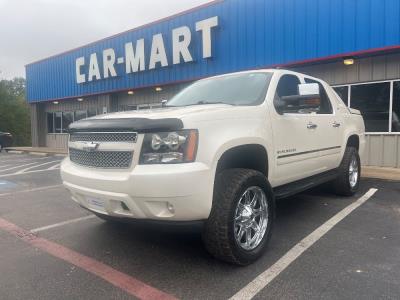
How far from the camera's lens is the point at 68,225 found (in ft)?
15.5

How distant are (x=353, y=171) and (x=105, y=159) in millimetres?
4397

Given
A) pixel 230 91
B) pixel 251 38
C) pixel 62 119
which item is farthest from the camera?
pixel 62 119

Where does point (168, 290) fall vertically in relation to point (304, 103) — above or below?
below

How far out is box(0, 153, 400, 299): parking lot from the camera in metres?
2.87

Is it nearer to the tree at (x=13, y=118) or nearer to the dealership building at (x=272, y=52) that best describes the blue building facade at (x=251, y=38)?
the dealership building at (x=272, y=52)

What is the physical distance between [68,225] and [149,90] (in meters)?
11.7

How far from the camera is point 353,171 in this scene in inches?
238

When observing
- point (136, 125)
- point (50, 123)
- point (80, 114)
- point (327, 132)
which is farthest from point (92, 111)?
point (136, 125)

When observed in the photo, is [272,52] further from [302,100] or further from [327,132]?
[302,100]

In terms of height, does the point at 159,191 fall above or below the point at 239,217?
above

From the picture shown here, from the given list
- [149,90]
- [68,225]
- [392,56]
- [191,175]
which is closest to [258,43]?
[392,56]

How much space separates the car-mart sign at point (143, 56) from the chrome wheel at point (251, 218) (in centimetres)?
937

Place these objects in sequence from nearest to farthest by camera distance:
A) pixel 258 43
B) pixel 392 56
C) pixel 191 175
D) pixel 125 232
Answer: pixel 191 175, pixel 125 232, pixel 392 56, pixel 258 43

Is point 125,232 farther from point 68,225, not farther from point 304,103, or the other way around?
point 304,103
